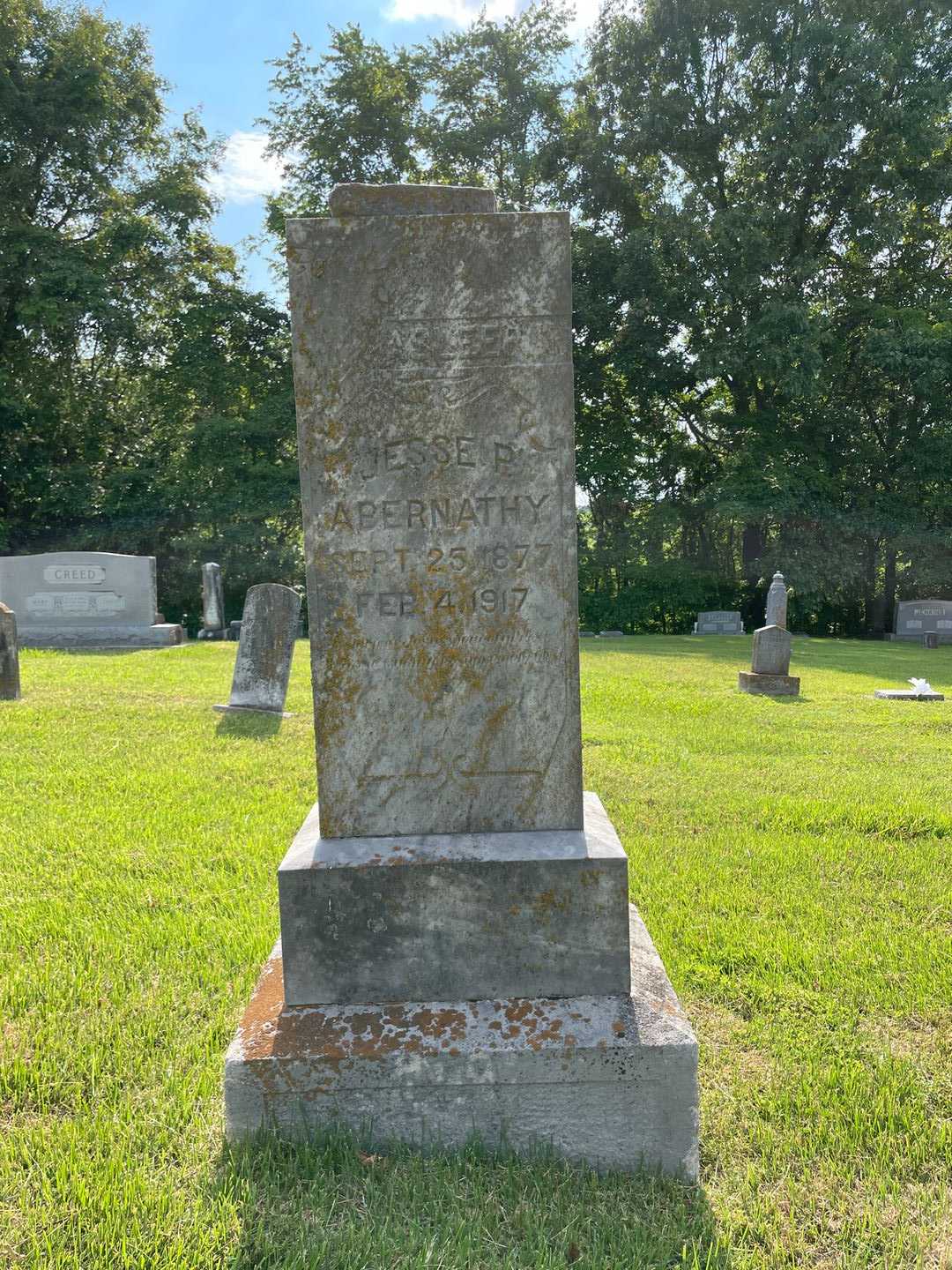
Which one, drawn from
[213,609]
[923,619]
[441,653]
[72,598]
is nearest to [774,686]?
[441,653]

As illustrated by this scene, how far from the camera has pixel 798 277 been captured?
2186 centimetres

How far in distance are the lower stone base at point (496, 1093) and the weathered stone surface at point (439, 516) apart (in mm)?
576

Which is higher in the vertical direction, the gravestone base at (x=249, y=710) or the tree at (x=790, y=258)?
the tree at (x=790, y=258)

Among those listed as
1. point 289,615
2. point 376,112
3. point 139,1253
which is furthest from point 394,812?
point 376,112

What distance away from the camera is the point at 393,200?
2.21 metres

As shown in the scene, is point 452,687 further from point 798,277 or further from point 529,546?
point 798,277

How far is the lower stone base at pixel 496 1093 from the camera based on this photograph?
2002mm

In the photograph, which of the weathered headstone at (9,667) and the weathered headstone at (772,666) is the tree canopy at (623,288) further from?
the weathered headstone at (9,667)

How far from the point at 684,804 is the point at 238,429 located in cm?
2082

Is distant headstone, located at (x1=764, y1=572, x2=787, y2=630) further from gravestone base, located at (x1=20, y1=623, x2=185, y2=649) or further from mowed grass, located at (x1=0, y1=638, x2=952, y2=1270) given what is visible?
gravestone base, located at (x1=20, y1=623, x2=185, y2=649)

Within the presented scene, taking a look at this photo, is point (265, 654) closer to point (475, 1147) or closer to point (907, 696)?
point (475, 1147)

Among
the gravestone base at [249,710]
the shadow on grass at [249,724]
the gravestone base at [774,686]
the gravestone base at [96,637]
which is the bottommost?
the gravestone base at [774,686]

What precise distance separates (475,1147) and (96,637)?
1539 centimetres

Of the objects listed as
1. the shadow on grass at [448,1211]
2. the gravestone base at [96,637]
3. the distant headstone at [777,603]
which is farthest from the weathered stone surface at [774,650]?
the gravestone base at [96,637]
